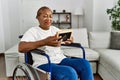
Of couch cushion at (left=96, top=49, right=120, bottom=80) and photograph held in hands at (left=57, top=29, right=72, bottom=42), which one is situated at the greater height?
photograph held in hands at (left=57, top=29, right=72, bottom=42)

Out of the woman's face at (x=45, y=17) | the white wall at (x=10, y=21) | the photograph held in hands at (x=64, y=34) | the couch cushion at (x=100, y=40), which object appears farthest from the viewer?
the white wall at (x=10, y=21)

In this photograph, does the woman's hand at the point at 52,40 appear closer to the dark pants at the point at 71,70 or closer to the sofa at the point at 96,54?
the dark pants at the point at 71,70

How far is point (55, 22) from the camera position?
441 centimetres

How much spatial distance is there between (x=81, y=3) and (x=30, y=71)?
3178mm

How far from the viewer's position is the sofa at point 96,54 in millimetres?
2303

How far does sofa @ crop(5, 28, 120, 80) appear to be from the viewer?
2303 mm

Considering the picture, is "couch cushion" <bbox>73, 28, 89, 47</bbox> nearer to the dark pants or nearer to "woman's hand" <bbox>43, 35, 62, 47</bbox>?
the dark pants

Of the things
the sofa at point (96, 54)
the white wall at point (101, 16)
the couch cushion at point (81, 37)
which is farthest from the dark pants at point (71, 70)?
the white wall at point (101, 16)

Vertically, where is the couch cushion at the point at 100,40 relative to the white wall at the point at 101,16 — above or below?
below

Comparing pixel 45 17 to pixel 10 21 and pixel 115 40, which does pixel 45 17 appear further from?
pixel 10 21

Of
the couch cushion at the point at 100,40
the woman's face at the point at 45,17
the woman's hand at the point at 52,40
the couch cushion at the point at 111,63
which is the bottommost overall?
the couch cushion at the point at 111,63

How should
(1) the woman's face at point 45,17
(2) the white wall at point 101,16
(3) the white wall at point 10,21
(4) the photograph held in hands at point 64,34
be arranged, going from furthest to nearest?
(3) the white wall at point 10,21 < (2) the white wall at point 101,16 < (1) the woman's face at point 45,17 < (4) the photograph held in hands at point 64,34

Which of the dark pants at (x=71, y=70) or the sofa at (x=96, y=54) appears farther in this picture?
the sofa at (x=96, y=54)

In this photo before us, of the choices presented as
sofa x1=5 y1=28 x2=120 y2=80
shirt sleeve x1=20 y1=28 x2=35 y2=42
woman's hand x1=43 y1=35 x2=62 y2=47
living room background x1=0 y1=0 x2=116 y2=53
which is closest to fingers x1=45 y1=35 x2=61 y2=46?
woman's hand x1=43 y1=35 x2=62 y2=47
